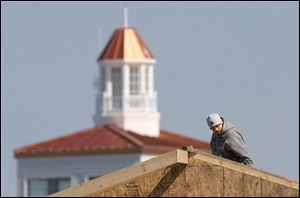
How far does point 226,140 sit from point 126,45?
103462 millimetres

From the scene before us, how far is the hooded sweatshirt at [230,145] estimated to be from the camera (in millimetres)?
24594

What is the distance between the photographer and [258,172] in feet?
73.8

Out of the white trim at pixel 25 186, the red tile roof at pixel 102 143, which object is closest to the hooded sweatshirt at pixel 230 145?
the red tile roof at pixel 102 143

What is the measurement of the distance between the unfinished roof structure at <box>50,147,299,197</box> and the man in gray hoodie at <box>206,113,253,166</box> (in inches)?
71.5

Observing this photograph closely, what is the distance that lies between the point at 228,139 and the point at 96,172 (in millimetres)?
92257

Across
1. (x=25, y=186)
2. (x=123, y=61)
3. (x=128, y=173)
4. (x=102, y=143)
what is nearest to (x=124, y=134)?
(x=102, y=143)

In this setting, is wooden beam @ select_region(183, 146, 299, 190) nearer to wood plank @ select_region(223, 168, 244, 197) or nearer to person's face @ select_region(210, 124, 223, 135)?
wood plank @ select_region(223, 168, 244, 197)

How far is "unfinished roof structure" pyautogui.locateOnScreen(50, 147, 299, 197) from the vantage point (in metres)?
22.4

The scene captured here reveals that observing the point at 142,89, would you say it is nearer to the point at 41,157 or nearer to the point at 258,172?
the point at 41,157

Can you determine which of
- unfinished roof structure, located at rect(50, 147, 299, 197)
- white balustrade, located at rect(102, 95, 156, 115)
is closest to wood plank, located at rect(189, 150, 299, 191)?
unfinished roof structure, located at rect(50, 147, 299, 197)

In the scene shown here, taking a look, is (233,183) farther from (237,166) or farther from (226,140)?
(226,140)

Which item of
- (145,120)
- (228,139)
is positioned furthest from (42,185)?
(228,139)

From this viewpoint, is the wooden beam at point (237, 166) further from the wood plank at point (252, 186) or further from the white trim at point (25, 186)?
the white trim at point (25, 186)

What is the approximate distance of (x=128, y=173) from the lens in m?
22.7
